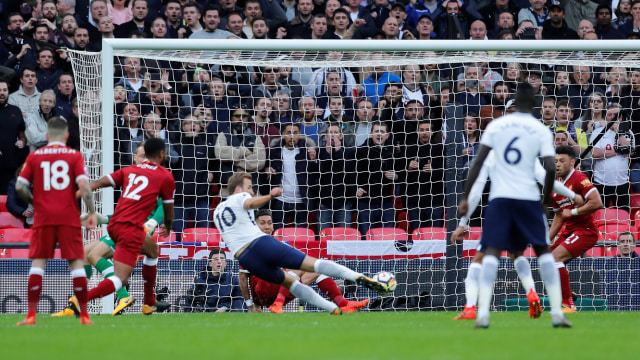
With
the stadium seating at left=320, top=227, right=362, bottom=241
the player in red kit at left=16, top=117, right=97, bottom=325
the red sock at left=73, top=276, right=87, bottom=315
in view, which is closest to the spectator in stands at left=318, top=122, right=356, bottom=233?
the stadium seating at left=320, top=227, right=362, bottom=241

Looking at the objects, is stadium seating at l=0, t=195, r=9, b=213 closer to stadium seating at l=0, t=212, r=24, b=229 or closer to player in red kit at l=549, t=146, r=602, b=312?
stadium seating at l=0, t=212, r=24, b=229

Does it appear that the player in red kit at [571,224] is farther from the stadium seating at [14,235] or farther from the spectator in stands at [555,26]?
the stadium seating at [14,235]

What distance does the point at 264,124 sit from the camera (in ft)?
48.9

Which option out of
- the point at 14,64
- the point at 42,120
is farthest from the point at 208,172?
the point at 14,64

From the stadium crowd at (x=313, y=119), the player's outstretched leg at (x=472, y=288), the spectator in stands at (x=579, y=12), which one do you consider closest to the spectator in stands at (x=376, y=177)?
the stadium crowd at (x=313, y=119)

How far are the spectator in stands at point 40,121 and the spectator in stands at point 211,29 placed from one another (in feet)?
9.81

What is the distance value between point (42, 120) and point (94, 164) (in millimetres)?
2687

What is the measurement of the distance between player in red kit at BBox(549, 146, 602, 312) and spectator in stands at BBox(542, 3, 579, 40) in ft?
23.1

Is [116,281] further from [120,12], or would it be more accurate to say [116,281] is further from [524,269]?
[120,12]

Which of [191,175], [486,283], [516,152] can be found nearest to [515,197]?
[516,152]

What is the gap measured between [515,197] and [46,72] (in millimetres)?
10365

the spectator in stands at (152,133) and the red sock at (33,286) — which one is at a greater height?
the spectator in stands at (152,133)

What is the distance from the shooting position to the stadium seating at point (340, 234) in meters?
14.3

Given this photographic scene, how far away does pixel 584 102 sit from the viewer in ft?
50.4
